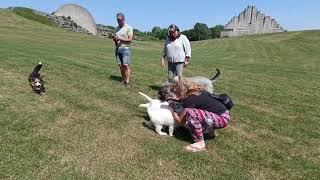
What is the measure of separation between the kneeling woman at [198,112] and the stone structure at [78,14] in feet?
272

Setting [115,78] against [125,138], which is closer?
[125,138]

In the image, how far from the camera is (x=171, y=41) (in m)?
13.3

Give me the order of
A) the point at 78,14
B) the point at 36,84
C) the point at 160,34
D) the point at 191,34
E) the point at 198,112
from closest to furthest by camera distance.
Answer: the point at 198,112
the point at 36,84
the point at 78,14
the point at 191,34
the point at 160,34

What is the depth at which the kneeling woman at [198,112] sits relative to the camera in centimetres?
A: 922

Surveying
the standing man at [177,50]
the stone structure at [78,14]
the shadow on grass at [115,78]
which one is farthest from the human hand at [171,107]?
the stone structure at [78,14]

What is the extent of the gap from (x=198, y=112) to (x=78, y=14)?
85.5 metres

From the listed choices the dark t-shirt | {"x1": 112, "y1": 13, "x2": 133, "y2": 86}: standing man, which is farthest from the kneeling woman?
{"x1": 112, "y1": 13, "x2": 133, "y2": 86}: standing man

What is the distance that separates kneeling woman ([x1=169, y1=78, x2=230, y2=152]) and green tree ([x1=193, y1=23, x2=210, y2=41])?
5989 inches

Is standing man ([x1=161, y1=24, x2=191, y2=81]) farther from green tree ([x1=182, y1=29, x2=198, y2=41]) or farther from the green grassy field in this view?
green tree ([x1=182, y1=29, x2=198, y2=41])

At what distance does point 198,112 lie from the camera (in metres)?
9.25

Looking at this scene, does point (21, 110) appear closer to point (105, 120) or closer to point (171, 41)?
point (105, 120)

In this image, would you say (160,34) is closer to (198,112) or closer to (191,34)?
(191,34)

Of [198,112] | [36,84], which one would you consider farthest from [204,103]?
[36,84]

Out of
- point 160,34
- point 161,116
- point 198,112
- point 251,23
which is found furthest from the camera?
point 160,34
